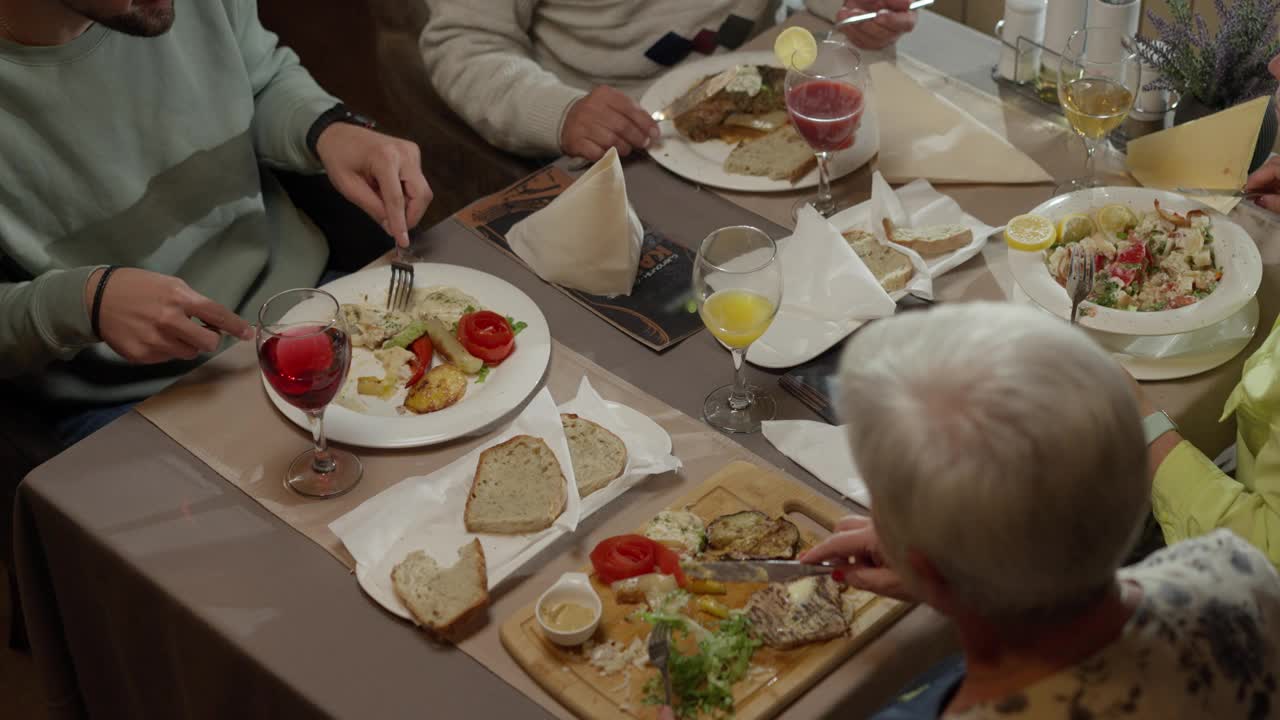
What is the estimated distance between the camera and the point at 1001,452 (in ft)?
2.95

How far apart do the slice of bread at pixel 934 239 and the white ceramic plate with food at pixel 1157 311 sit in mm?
96

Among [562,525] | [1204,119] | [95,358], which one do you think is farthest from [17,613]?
[1204,119]

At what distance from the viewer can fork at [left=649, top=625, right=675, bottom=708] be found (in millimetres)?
1301

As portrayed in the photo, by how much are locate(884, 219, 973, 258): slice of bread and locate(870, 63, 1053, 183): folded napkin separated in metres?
0.18

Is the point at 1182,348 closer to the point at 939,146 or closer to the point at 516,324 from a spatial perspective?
the point at 939,146

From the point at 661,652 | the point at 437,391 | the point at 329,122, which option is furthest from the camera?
the point at 329,122

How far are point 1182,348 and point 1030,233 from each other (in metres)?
0.28

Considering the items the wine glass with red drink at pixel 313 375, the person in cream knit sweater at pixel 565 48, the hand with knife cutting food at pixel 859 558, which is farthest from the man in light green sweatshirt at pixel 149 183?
the hand with knife cutting food at pixel 859 558

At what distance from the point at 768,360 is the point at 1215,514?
634 mm

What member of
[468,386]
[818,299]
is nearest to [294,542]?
[468,386]

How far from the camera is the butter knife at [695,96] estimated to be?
2.28 meters

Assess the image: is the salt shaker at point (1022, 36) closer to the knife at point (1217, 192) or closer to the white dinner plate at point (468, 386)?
the knife at point (1217, 192)

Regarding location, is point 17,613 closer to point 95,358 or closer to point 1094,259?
point 95,358

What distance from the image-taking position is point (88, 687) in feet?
6.08
